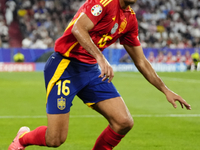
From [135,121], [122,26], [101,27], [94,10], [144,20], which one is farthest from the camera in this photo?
[144,20]

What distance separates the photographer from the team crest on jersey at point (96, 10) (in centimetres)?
357

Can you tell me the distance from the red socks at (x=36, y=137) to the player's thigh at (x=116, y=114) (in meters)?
0.67

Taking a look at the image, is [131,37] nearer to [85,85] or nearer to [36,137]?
[85,85]

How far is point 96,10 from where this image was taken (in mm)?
3586

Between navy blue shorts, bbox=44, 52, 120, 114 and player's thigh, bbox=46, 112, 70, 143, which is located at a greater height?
navy blue shorts, bbox=44, 52, 120, 114

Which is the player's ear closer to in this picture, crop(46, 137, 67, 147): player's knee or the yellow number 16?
the yellow number 16

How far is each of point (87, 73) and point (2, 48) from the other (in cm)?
2009

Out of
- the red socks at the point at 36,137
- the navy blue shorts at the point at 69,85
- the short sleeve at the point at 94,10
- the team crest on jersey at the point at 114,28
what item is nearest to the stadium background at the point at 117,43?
the red socks at the point at 36,137

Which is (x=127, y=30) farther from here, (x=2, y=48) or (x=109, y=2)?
(x=2, y=48)

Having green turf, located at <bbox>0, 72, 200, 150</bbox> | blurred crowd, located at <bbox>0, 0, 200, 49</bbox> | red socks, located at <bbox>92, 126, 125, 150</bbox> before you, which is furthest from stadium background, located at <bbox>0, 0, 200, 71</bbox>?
red socks, located at <bbox>92, 126, 125, 150</bbox>

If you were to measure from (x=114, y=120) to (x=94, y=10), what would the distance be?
1189 millimetres

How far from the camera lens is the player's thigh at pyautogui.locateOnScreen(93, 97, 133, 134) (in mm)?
3998

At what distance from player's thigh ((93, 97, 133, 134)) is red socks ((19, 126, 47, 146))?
67 cm

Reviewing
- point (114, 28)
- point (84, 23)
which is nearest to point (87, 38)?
point (84, 23)
